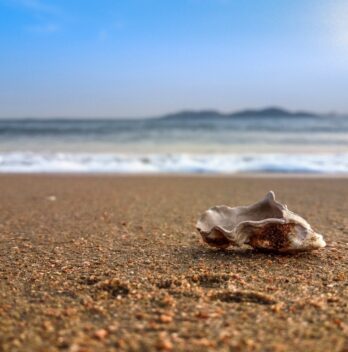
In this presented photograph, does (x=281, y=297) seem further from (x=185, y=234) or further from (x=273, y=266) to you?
(x=185, y=234)

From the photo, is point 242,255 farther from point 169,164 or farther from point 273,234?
point 169,164

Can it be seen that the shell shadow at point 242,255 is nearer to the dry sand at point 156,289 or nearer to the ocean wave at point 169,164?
the dry sand at point 156,289

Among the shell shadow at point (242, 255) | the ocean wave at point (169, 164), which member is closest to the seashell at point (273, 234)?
the shell shadow at point (242, 255)

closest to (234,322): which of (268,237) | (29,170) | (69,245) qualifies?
(268,237)

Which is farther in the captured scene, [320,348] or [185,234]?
[185,234]

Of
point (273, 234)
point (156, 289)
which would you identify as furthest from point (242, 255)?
point (156, 289)

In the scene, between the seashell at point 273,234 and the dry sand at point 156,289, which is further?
the seashell at point 273,234
